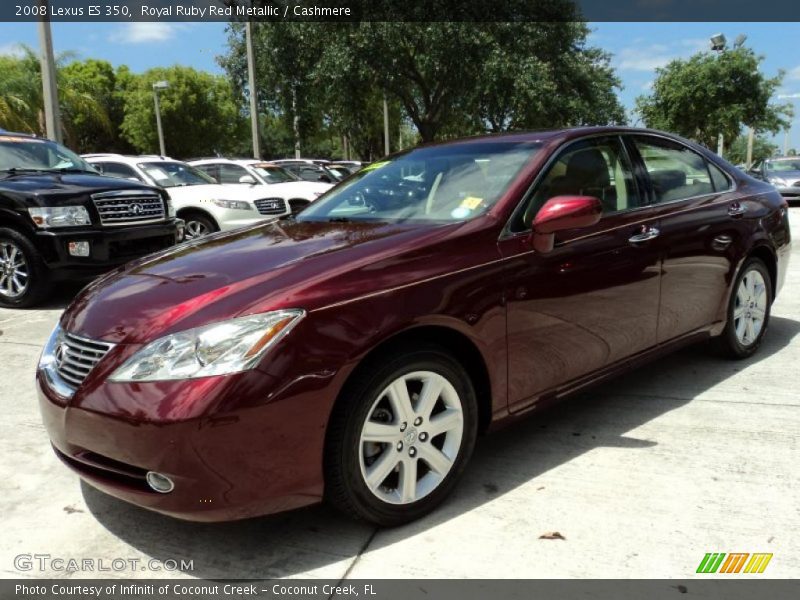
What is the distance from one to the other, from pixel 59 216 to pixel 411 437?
210 inches

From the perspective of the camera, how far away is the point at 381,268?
265cm

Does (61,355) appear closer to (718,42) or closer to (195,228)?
(195,228)

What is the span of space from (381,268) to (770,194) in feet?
11.4

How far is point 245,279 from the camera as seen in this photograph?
8.51ft

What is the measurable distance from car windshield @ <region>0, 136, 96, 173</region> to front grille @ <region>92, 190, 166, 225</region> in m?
1.19

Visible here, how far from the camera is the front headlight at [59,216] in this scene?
6.64 metres

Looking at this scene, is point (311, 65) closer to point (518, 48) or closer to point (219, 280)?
point (518, 48)

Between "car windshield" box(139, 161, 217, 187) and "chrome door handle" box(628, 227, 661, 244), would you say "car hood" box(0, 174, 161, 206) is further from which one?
"chrome door handle" box(628, 227, 661, 244)

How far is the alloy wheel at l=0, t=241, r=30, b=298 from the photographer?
6.79m

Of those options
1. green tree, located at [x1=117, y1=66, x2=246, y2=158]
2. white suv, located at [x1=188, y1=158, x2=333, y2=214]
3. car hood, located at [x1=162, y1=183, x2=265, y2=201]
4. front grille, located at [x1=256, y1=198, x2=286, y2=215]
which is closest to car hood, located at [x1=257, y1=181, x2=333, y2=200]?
white suv, located at [x1=188, y1=158, x2=333, y2=214]

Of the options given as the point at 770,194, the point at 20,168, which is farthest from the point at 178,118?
the point at 770,194

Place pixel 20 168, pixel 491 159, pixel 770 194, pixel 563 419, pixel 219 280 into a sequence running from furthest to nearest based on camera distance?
pixel 20 168 < pixel 770 194 < pixel 563 419 < pixel 491 159 < pixel 219 280

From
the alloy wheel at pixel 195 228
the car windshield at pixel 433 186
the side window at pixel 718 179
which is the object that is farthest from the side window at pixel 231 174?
the side window at pixel 718 179

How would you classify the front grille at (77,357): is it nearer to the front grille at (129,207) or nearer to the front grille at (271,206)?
the front grille at (129,207)
